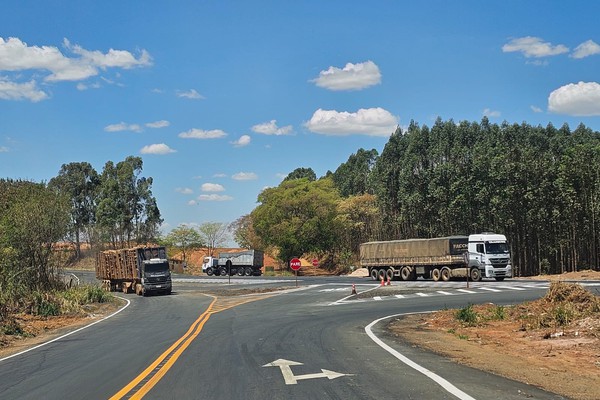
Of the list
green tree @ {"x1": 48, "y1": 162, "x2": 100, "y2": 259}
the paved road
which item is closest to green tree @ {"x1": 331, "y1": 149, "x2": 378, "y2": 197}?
green tree @ {"x1": 48, "y1": 162, "x2": 100, "y2": 259}

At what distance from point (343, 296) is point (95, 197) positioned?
9157cm

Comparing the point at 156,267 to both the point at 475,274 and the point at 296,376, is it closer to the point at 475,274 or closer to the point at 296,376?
the point at 475,274

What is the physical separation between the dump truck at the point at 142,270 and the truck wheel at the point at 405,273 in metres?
19.2

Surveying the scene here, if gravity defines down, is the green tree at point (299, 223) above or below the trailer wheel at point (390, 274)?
above

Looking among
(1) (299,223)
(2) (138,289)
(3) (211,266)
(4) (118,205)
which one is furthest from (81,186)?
(2) (138,289)

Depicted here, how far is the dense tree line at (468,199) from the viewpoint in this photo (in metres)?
57.6

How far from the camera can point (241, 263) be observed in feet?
279

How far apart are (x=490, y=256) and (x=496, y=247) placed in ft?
2.60

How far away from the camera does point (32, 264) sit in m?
31.4

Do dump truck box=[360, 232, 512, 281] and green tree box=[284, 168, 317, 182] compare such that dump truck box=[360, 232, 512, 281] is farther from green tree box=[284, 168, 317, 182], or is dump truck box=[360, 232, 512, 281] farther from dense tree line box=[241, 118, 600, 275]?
green tree box=[284, 168, 317, 182]

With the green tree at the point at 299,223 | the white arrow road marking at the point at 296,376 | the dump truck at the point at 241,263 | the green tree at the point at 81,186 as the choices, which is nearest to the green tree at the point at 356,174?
the green tree at the point at 299,223

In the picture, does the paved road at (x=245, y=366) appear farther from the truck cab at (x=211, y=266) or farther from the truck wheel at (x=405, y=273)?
the truck cab at (x=211, y=266)

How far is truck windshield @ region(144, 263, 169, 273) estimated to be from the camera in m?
45.3

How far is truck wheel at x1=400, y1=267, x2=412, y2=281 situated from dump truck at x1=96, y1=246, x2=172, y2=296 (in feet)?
63.1
